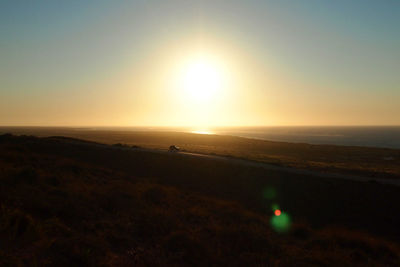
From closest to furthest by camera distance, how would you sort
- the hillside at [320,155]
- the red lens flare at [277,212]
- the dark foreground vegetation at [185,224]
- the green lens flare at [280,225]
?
the dark foreground vegetation at [185,224], the green lens flare at [280,225], the red lens flare at [277,212], the hillside at [320,155]

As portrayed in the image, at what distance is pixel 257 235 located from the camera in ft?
33.0

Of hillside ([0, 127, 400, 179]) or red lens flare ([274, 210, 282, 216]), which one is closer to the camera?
red lens flare ([274, 210, 282, 216])

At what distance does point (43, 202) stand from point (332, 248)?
1132 cm

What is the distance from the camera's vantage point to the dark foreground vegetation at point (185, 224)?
7742 mm

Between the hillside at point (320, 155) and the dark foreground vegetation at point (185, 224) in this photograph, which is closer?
the dark foreground vegetation at point (185, 224)

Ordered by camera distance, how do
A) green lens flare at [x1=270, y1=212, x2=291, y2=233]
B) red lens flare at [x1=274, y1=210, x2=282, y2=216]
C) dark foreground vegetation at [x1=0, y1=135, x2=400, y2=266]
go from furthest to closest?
red lens flare at [x1=274, y1=210, x2=282, y2=216] → green lens flare at [x1=270, y1=212, x2=291, y2=233] → dark foreground vegetation at [x1=0, y1=135, x2=400, y2=266]

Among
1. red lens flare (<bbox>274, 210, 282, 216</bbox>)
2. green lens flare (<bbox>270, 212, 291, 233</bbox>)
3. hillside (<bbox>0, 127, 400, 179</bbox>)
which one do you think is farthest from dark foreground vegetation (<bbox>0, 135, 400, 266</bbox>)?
hillside (<bbox>0, 127, 400, 179</bbox>)

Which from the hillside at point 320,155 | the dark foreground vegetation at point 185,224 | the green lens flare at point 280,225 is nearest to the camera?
the dark foreground vegetation at point 185,224

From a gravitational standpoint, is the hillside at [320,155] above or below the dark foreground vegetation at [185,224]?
below

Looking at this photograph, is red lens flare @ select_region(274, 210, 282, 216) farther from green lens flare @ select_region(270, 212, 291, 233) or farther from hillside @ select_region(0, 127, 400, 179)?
hillside @ select_region(0, 127, 400, 179)

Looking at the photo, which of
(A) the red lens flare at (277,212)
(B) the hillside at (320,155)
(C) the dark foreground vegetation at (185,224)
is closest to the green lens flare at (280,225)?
(C) the dark foreground vegetation at (185,224)

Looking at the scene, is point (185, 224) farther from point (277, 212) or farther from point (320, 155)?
point (320, 155)

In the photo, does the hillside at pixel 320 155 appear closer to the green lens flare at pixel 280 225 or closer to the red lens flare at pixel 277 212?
the red lens flare at pixel 277 212

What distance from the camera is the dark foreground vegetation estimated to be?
25.4ft
